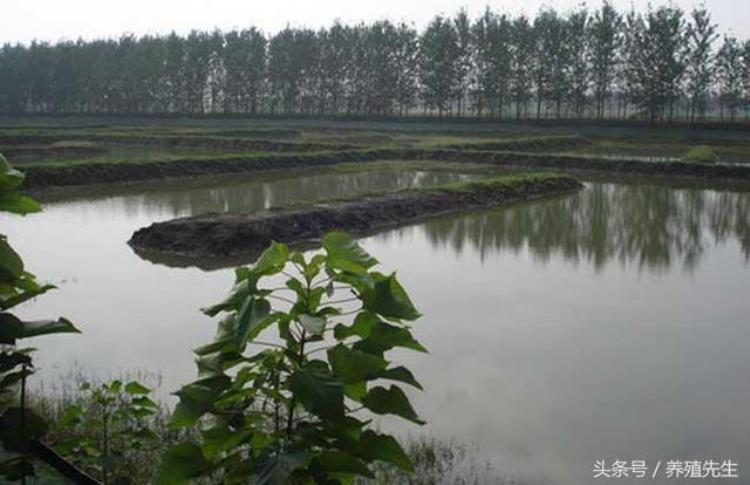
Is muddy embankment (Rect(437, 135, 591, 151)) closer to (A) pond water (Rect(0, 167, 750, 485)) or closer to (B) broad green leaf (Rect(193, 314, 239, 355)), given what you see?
(A) pond water (Rect(0, 167, 750, 485))

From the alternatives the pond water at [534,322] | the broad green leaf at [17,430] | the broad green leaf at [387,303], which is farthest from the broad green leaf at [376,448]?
the pond water at [534,322]

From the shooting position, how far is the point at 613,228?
50.0 feet

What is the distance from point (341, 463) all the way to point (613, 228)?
14502mm

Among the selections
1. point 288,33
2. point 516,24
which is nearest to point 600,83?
point 516,24

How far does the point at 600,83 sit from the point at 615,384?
46.9 meters

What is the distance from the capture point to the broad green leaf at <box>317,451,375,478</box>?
156 centimetres

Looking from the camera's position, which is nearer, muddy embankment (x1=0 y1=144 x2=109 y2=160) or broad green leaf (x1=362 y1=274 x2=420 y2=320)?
broad green leaf (x1=362 y1=274 x2=420 y2=320)

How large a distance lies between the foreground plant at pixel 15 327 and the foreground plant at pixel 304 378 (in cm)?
34

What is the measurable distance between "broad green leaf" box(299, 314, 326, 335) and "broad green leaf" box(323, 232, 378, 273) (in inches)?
4.9

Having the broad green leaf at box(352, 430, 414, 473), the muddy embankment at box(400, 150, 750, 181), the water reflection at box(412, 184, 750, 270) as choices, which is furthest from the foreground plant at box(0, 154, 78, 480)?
the muddy embankment at box(400, 150, 750, 181)

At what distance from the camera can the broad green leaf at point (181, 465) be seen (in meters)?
1.61

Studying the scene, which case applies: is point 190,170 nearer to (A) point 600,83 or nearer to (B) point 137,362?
(B) point 137,362

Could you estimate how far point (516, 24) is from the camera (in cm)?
5403

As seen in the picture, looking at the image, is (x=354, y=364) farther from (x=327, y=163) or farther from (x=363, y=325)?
(x=327, y=163)
